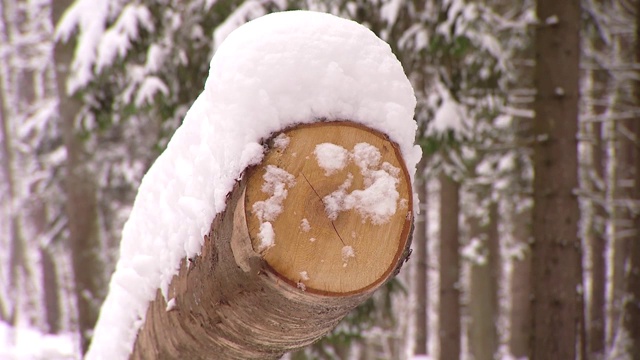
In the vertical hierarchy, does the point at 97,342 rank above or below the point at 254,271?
below

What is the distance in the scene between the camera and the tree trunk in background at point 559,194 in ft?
15.9

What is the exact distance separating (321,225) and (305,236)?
4cm

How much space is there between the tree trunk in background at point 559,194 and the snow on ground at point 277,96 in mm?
4267

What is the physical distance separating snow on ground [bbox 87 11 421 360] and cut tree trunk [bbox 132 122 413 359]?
4cm

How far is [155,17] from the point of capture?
585 centimetres

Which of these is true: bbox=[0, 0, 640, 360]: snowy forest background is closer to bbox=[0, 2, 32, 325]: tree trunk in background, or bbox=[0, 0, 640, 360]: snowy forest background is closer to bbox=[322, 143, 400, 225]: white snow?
bbox=[0, 2, 32, 325]: tree trunk in background

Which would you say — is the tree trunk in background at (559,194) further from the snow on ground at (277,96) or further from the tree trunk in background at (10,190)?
the tree trunk in background at (10,190)

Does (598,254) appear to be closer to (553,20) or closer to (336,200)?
(553,20)

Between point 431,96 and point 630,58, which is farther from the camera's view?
point 630,58

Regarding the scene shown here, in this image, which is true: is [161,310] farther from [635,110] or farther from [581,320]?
[635,110]

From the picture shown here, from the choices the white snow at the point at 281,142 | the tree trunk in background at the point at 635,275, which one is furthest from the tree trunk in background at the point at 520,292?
the white snow at the point at 281,142

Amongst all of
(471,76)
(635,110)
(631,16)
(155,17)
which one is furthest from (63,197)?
(631,16)

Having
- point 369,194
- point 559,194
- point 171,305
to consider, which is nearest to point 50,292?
point 559,194

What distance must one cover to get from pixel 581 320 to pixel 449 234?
369cm
